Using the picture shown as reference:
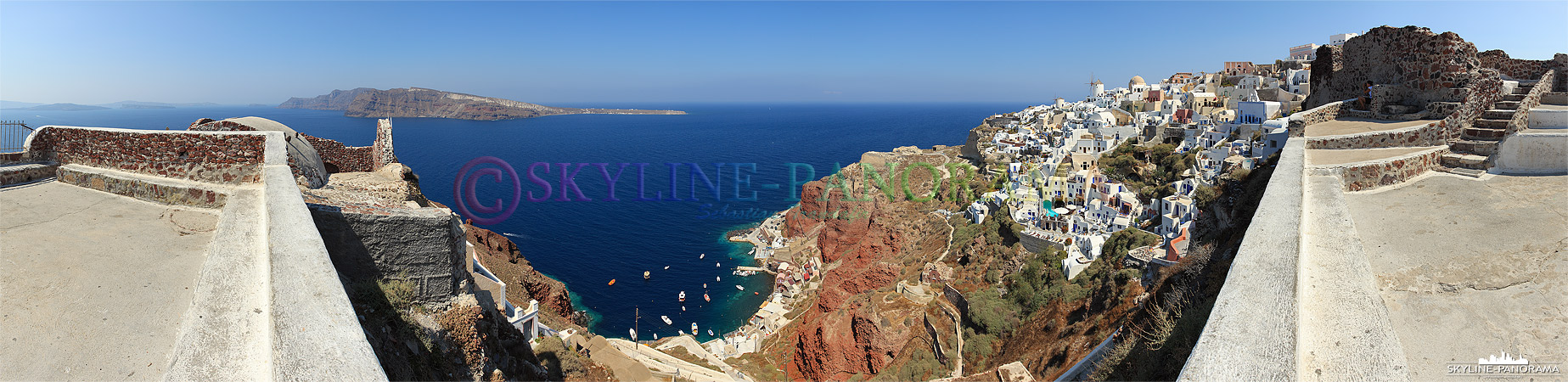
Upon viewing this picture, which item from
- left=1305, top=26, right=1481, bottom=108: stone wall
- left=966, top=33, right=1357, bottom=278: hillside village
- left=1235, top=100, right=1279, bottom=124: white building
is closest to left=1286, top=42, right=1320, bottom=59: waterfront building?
left=966, top=33, right=1357, bottom=278: hillside village

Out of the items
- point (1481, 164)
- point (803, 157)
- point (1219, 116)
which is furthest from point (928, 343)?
point (803, 157)

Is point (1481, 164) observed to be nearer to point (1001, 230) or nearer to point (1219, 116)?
point (1001, 230)

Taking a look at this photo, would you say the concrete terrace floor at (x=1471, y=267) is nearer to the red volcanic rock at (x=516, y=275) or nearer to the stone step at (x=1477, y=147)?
the stone step at (x=1477, y=147)

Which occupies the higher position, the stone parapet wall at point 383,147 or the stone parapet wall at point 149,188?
the stone parapet wall at point 383,147

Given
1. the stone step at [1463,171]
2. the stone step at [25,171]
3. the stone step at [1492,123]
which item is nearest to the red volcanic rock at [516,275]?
the stone step at [25,171]

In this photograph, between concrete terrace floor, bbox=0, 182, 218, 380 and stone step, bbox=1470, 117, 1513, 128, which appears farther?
stone step, bbox=1470, 117, 1513, 128

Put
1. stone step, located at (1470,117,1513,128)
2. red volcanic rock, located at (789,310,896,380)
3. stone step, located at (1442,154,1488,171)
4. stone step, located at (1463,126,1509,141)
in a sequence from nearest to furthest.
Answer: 1. stone step, located at (1442,154,1488,171)
2. stone step, located at (1463,126,1509,141)
3. stone step, located at (1470,117,1513,128)
4. red volcanic rock, located at (789,310,896,380)

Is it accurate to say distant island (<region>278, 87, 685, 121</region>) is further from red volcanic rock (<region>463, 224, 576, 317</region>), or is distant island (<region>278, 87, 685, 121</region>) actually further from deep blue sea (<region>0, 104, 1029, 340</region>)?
red volcanic rock (<region>463, 224, 576, 317</region>)
